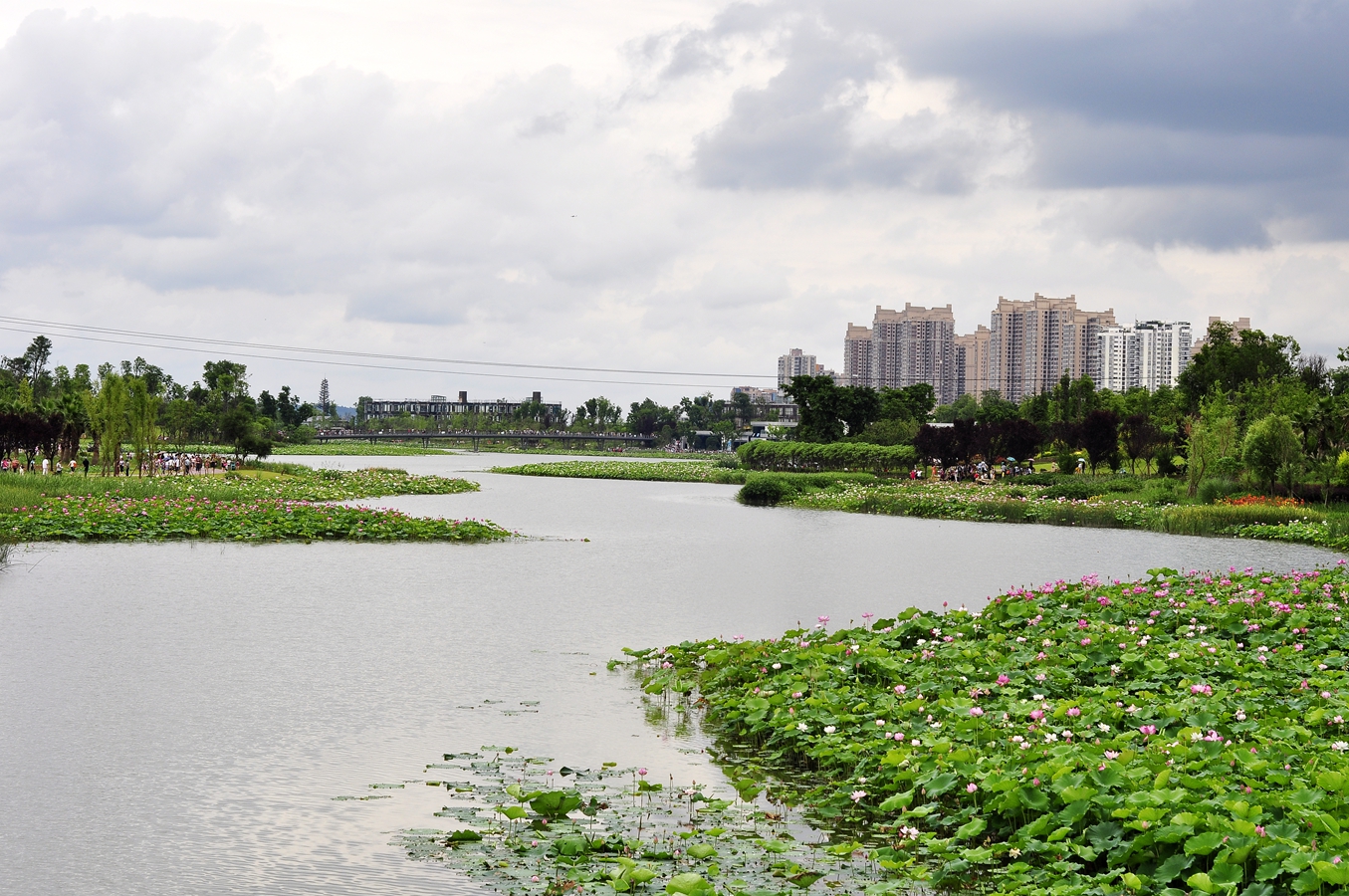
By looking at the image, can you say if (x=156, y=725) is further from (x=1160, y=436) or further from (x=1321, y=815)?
(x=1160, y=436)

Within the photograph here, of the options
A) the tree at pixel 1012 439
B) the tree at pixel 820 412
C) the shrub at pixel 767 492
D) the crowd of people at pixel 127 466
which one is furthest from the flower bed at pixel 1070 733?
the tree at pixel 820 412

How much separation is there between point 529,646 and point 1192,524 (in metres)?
24.8

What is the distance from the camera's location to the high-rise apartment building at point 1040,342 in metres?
143

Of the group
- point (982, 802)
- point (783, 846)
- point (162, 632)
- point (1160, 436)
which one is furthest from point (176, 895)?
point (1160, 436)

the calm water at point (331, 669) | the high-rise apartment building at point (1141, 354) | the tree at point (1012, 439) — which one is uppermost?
the high-rise apartment building at point (1141, 354)

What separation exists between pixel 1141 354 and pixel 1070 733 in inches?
5900

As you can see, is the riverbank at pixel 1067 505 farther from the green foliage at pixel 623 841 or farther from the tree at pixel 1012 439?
the green foliage at pixel 623 841

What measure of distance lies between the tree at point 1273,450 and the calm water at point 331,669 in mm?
9351

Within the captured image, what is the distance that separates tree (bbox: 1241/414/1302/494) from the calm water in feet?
30.7

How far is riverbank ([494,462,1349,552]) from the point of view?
30484mm

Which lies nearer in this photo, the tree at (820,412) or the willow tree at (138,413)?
the willow tree at (138,413)

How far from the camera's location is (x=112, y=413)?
40625mm

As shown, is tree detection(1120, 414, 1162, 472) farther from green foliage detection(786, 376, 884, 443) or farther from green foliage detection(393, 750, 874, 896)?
green foliage detection(393, 750, 874, 896)

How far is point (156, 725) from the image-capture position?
941 cm
